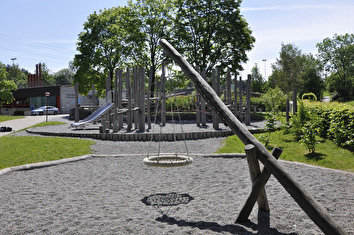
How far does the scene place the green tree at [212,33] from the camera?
24.6 meters

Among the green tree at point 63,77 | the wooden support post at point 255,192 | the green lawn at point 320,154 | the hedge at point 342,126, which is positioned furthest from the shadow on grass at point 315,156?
the green tree at point 63,77

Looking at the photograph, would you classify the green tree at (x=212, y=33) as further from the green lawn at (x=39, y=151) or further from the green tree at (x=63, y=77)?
the green tree at (x=63, y=77)

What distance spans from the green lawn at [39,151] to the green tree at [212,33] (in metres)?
16.6

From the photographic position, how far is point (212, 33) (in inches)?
983

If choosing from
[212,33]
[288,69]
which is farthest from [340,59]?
[212,33]

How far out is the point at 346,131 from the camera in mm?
7664

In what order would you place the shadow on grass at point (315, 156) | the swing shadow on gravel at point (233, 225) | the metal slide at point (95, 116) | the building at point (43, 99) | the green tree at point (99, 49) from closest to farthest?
the swing shadow on gravel at point (233, 225) → the shadow on grass at point (315, 156) → the metal slide at point (95, 116) → the green tree at point (99, 49) → the building at point (43, 99)

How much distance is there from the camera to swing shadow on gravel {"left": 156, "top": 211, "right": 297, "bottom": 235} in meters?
3.22

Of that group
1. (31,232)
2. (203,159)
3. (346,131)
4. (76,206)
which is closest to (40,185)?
(76,206)

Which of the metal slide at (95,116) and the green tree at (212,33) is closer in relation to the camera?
the metal slide at (95,116)

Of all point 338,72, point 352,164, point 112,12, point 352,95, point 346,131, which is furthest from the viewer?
point 338,72

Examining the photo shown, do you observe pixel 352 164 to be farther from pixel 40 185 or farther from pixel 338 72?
pixel 338 72

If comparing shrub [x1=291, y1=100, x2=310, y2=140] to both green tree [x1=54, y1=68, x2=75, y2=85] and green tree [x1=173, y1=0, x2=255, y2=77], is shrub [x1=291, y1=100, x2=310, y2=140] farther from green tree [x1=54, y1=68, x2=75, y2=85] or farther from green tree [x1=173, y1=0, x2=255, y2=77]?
green tree [x1=54, y1=68, x2=75, y2=85]

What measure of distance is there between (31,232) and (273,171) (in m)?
2.66
